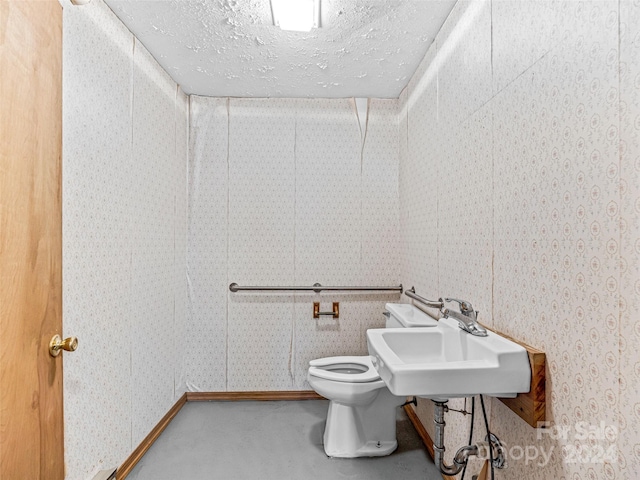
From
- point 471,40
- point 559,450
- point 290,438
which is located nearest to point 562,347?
A: point 559,450

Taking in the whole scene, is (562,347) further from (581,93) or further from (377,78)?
(377,78)

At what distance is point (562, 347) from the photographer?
1.04 meters

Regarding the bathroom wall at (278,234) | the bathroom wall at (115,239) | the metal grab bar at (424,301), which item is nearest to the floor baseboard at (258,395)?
the bathroom wall at (278,234)

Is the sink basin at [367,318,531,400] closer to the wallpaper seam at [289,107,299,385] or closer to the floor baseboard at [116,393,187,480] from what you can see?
the floor baseboard at [116,393,187,480]

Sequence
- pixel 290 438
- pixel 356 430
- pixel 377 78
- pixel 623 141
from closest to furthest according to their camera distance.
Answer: pixel 623 141
pixel 356 430
pixel 290 438
pixel 377 78

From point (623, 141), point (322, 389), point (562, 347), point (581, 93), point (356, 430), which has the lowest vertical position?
point (356, 430)

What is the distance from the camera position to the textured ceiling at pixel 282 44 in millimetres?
1816

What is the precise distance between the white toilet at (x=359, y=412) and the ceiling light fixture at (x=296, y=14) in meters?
1.70

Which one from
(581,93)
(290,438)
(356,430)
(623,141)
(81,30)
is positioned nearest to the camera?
(623,141)

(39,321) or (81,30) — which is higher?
(81,30)

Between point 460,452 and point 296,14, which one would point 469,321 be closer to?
point 460,452

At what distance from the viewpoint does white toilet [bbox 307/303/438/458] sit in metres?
2.05

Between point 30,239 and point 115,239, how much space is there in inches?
34.0

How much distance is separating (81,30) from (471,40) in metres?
1.68
